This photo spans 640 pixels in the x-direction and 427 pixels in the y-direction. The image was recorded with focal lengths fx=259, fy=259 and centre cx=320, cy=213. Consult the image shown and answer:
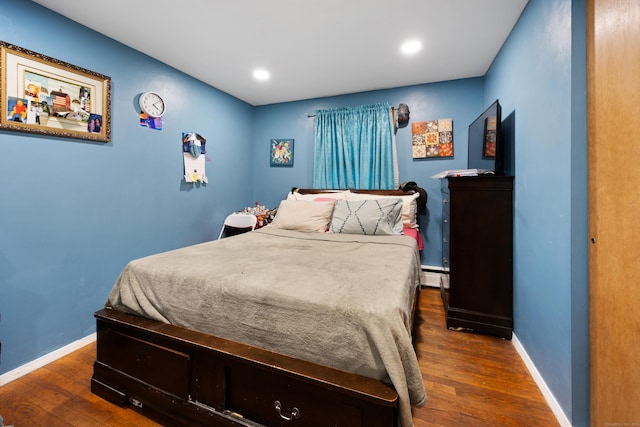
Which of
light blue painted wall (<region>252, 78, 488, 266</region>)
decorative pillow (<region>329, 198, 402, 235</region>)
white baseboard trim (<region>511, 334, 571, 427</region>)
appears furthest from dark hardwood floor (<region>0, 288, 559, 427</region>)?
light blue painted wall (<region>252, 78, 488, 266</region>)

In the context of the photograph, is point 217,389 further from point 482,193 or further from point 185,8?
point 185,8

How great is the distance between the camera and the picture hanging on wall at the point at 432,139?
296 centimetres

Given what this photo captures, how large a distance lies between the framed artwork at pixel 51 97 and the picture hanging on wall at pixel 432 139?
A: 9.89 feet

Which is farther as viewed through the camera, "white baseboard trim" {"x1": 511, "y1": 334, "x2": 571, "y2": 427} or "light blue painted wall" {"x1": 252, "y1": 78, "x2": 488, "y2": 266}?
"light blue painted wall" {"x1": 252, "y1": 78, "x2": 488, "y2": 266}

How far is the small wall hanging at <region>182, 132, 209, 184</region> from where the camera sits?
9.10ft

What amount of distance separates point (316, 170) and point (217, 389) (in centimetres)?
274

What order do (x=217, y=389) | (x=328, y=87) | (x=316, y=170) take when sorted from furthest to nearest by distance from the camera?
(x=316, y=170) → (x=328, y=87) → (x=217, y=389)

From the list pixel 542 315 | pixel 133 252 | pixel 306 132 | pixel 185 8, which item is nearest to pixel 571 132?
pixel 542 315

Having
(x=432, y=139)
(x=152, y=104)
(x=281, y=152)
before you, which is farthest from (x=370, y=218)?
(x=152, y=104)

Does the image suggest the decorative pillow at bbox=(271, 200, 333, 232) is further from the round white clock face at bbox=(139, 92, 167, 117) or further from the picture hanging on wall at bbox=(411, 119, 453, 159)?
the round white clock face at bbox=(139, 92, 167, 117)

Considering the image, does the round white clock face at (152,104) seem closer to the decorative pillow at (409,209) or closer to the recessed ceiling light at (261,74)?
the recessed ceiling light at (261,74)

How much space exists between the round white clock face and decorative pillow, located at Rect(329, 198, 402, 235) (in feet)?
6.41

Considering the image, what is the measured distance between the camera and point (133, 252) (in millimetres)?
2309

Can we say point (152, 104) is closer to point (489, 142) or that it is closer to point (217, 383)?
point (217, 383)
